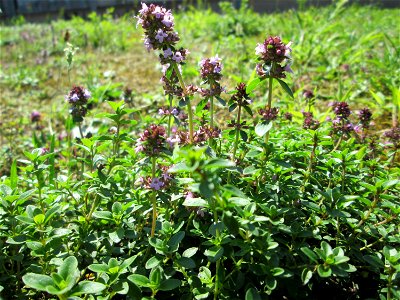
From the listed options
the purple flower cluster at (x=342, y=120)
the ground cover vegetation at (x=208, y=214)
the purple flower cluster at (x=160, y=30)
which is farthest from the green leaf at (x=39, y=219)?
the purple flower cluster at (x=342, y=120)

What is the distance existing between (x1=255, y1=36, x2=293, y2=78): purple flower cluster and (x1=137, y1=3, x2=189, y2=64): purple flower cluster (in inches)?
14.2

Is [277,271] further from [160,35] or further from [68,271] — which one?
[160,35]

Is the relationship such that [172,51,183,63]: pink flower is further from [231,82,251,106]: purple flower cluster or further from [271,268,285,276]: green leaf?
[271,268,285,276]: green leaf

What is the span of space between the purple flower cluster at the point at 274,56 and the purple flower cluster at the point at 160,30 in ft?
1.18

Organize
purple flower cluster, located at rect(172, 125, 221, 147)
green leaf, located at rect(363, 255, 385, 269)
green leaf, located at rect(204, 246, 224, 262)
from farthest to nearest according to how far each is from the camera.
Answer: purple flower cluster, located at rect(172, 125, 221, 147) < green leaf, located at rect(363, 255, 385, 269) < green leaf, located at rect(204, 246, 224, 262)

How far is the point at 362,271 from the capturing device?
159 centimetres

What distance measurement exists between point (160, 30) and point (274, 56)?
0.49 meters

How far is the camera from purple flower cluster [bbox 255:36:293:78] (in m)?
1.50

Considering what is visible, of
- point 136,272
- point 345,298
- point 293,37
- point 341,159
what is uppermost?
point 293,37

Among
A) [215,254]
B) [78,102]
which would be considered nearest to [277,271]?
[215,254]

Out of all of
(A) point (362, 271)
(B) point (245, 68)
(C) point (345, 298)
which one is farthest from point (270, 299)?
(B) point (245, 68)

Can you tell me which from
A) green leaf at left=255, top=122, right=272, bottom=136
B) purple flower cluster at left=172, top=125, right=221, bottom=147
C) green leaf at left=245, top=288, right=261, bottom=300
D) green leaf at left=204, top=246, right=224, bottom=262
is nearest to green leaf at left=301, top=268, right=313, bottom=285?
green leaf at left=245, top=288, right=261, bottom=300

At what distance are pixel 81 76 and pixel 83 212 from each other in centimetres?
437

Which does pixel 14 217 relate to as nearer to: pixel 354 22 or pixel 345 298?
pixel 345 298
